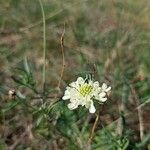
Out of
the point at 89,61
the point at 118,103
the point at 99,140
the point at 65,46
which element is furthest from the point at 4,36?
the point at 99,140

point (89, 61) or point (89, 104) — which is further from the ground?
point (89, 61)

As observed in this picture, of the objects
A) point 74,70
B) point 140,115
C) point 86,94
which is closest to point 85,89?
point 86,94

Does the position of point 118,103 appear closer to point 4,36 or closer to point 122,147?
point 122,147

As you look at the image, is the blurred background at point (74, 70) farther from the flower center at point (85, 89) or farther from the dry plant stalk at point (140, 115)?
the flower center at point (85, 89)

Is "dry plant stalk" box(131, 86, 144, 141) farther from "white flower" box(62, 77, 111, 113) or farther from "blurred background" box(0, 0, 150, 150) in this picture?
"white flower" box(62, 77, 111, 113)

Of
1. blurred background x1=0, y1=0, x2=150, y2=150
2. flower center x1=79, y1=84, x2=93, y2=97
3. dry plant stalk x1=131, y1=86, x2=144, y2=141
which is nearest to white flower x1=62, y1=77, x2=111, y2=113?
flower center x1=79, y1=84, x2=93, y2=97

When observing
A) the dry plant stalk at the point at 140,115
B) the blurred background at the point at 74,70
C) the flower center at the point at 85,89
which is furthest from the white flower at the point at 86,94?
the dry plant stalk at the point at 140,115

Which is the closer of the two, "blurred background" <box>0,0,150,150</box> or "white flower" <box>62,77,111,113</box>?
"white flower" <box>62,77,111,113</box>
